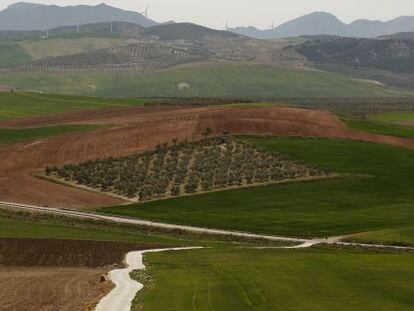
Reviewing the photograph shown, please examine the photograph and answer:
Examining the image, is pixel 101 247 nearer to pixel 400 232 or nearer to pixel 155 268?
pixel 155 268

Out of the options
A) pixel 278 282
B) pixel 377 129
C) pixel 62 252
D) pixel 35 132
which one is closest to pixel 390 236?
pixel 278 282

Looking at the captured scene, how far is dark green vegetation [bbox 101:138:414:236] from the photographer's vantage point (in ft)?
236

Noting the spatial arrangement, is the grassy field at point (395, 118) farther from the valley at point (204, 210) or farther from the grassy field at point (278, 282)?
the grassy field at point (278, 282)

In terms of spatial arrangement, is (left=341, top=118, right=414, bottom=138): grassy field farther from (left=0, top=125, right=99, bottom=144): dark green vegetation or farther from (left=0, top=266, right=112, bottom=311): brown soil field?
(left=0, top=266, right=112, bottom=311): brown soil field

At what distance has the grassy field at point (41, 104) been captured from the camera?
150 metres

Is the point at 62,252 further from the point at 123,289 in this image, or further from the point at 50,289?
the point at 123,289

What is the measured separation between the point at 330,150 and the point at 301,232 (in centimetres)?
3904

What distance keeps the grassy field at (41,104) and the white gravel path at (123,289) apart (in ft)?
317

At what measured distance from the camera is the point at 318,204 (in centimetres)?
8088

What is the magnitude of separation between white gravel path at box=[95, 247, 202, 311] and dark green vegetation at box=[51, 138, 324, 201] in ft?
114

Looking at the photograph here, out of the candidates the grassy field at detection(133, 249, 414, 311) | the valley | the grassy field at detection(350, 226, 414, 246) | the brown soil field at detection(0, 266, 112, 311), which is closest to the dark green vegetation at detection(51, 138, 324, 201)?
the valley

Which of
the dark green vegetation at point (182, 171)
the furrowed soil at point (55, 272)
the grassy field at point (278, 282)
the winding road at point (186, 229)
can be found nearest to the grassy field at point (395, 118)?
the dark green vegetation at point (182, 171)

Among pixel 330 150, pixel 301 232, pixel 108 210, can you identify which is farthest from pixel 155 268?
pixel 330 150

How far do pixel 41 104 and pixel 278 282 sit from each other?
134696mm
